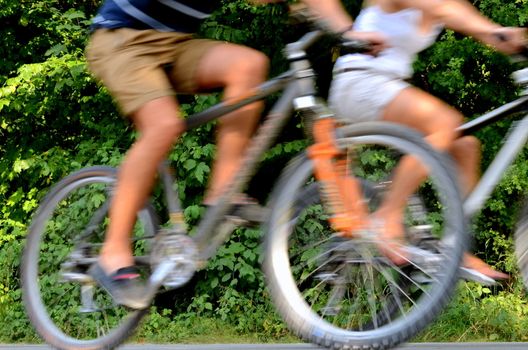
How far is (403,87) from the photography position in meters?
3.25

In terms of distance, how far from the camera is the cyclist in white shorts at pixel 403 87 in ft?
9.59

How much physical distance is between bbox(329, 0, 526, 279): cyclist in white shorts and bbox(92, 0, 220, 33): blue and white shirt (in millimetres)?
585

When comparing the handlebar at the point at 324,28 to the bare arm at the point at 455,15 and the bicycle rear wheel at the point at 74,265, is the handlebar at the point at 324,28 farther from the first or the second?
the bicycle rear wheel at the point at 74,265

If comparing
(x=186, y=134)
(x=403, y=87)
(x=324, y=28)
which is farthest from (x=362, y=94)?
(x=186, y=134)

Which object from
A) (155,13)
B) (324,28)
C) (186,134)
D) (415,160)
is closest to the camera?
(415,160)

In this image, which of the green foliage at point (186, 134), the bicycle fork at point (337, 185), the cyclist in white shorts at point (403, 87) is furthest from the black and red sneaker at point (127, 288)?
the green foliage at point (186, 134)

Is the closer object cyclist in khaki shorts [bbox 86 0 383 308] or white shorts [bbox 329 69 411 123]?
cyclist in khaki shorts [bbox 86 0 383 308]

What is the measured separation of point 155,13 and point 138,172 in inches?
23.3

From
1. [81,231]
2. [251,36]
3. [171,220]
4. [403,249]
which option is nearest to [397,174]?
[403,249]

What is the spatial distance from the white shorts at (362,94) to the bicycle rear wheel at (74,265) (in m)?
0.83

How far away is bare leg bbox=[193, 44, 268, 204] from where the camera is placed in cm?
318

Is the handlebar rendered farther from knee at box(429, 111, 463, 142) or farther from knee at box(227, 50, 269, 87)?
knee at box(429, 111, 463, 142)

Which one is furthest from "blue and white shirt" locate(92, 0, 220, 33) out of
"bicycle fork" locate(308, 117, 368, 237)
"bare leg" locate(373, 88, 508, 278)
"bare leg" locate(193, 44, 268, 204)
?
"bare leg" locate(373, 88, 508, 278)

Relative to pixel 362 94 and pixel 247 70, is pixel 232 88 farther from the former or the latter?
pixel 362 94
